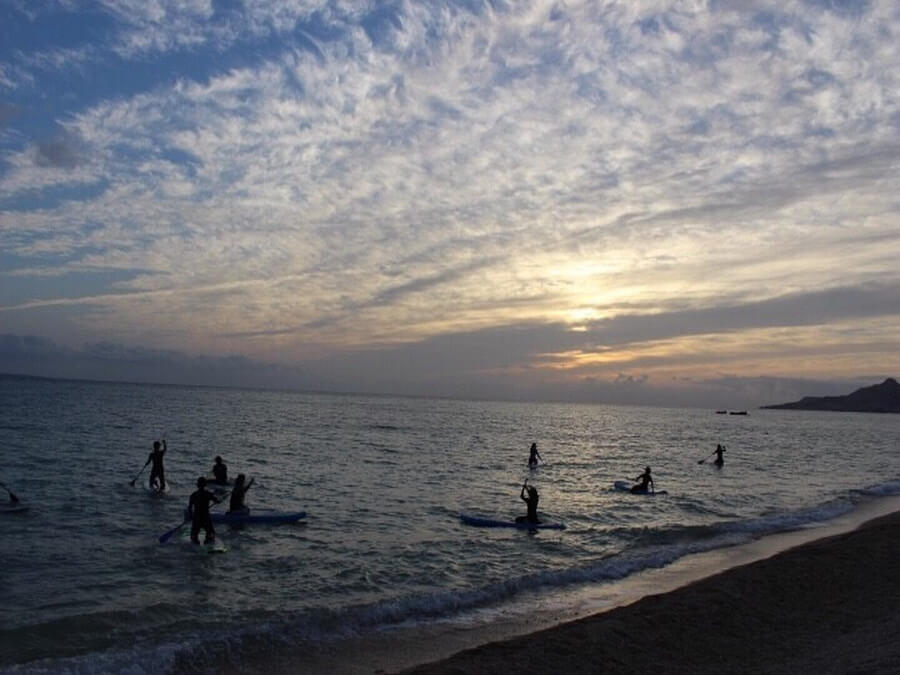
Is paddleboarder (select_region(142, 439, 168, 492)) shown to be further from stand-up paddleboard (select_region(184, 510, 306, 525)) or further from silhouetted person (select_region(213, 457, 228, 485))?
stand-up paddleboard (select_region(184, 510, 306, 525))

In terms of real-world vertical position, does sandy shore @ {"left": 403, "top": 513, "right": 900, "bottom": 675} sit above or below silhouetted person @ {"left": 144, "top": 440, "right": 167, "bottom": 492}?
below

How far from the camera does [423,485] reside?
35.3 metres

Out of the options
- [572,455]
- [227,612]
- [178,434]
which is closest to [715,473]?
[572,455]

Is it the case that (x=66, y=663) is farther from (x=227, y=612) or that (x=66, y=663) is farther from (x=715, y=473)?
(x=715, y=473)

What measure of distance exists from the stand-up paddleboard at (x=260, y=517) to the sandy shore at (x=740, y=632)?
1315 cm

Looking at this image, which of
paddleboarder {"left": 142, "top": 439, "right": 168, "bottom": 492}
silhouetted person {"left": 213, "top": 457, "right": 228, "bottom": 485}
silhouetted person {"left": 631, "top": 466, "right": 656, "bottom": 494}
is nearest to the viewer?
paddleboarder {"left": 142, "top": 439, "right": 168, "bottom": 492}

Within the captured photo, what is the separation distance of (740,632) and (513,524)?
12.0 m

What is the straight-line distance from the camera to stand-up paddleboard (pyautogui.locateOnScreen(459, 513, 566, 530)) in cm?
2406

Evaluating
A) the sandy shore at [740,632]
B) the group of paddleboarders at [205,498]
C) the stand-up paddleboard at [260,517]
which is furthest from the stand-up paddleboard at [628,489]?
the group of paddleboarders at [205,498]

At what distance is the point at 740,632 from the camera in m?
12.6

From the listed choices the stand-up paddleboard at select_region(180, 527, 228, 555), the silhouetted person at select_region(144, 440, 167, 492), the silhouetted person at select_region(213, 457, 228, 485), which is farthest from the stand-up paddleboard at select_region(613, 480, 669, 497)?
the silhouetted person at select_region(144, 440, 167, 492)

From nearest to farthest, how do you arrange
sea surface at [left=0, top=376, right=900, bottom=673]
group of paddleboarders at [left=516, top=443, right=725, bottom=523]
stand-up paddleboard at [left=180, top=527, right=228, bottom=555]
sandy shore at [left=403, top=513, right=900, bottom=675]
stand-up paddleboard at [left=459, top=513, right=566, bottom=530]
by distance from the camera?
1. sandy shore at [left=403, top=513, right=900, bottom=675]
2. sea surface at [left=0, top=376, right=900, bottom=673]
3. stand-up paddleboard at [left=180, top=527, right=228, bottom=555]
4. stand-up paddleboard at [left=459, top=513, right=566, bottom=530]
5. group of paddleboarders at [left=516, top=443, right=725, bottom=523]

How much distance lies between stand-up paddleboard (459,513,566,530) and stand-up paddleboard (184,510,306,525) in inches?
238

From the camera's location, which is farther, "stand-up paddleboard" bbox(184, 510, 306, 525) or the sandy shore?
"stand-up paddleboard" bbox(184, 510, 306, 525)
